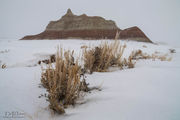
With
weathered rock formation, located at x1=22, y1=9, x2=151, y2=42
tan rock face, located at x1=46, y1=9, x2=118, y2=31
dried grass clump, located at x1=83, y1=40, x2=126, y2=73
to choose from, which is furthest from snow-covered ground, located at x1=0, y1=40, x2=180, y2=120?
tan rock face, located at x1=46, y1=9, x2=118, y2=31

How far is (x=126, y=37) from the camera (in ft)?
46.9

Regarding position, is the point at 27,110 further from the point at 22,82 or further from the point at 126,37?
the point at 126,37

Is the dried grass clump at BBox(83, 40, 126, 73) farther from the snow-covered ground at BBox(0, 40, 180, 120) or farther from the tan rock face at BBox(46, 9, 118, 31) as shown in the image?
the tan rock face at BBox(46, 9, 118, 31)

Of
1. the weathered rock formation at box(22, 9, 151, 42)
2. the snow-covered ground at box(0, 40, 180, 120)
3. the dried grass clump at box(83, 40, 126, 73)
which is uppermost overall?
the weathered rock formation at box(22, 9, 151, 42)

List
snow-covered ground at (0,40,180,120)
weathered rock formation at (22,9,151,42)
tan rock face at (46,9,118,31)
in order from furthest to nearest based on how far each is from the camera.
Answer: tan rock face at (46,9,118,31) → weathered rock formation at (22,9,151,42) → snow-covered ground at (0,40,180,120)

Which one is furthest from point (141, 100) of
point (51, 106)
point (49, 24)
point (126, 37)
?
point (49, 24)

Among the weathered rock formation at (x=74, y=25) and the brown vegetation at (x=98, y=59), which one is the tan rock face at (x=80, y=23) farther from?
the brown vegetation at (x=98, y=59)

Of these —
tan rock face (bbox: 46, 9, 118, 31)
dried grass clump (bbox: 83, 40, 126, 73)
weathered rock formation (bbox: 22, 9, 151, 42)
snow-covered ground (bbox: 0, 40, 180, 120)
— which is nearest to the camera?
snow-covered ground (bbox: 0, 40, 180, 120)

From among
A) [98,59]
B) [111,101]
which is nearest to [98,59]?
[98,59]

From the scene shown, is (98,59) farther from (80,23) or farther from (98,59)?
(80,23)

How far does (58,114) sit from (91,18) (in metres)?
24.2

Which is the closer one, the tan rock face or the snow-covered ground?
the snow-covered ground

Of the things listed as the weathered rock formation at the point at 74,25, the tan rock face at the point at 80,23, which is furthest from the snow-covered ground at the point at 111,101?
the tan rock face at the point at 80,23

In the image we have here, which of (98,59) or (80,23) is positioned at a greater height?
(80,23)
